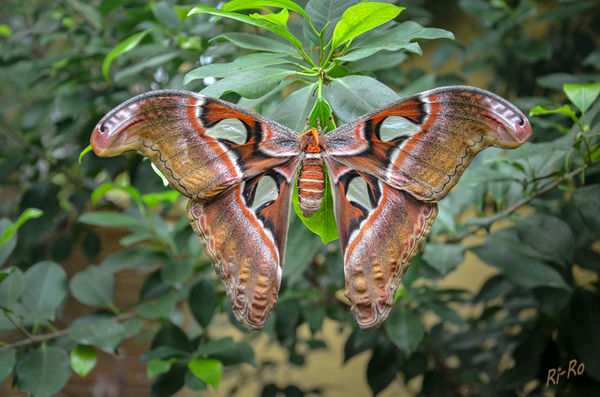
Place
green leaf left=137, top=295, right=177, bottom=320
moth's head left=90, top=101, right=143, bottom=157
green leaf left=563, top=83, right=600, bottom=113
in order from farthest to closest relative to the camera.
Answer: green leaf left=137, top=295, right=177, bottom=320 < green leaf left=563, top=83, right=600, bottom=113 < moth's head left=90, top=101, right=143, bottom=157

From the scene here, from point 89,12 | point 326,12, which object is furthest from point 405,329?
point 89,12

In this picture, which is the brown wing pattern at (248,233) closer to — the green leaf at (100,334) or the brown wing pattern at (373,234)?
the brown wing pattern at (373,234)

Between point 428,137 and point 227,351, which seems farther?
point 227,351

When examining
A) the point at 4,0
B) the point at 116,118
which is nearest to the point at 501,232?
the point at 116,118

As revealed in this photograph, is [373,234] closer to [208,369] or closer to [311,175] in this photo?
[311,175]
